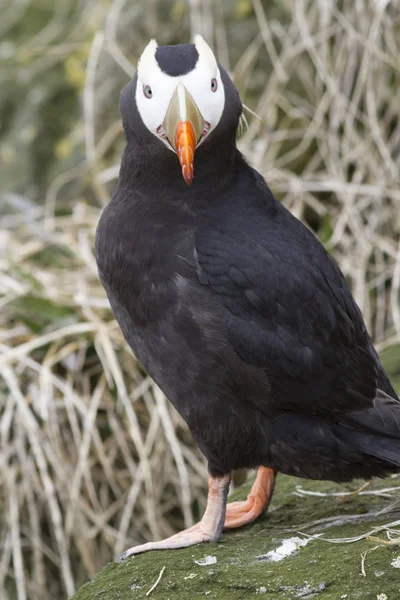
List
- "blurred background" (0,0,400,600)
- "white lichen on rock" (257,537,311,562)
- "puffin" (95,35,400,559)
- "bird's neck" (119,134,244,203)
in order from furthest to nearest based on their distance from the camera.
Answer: "blurred background" (0,0,400,600) → "bird's neck" (119,134,244,203) → "puffin" (95,35,400,559) → "white lichen on rock" (257,537,311,562)

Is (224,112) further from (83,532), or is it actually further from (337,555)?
(83,532)

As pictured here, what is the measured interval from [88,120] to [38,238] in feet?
2.21

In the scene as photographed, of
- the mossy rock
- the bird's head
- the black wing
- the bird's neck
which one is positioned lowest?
the mossy rock

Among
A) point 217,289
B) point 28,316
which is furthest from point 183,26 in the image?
point 217,289

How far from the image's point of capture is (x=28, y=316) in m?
4.14

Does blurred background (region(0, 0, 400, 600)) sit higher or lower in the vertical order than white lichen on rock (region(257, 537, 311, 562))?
higher

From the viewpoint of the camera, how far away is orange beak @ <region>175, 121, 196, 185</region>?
235cm

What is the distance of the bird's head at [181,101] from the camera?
2.36 meters

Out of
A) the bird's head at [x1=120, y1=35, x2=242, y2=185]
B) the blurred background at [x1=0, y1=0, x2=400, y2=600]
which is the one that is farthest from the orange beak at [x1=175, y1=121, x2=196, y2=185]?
the blurred background at [x1=0, y1=0, x2=400, y2=600]

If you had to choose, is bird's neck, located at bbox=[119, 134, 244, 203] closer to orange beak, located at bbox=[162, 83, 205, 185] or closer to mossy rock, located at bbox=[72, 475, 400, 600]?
orange beak, located at bbox=[162, 83, 205, 185]

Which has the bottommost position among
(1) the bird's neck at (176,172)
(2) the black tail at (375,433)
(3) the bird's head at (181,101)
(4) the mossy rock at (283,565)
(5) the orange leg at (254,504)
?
(4) the mossy rock at (283,565)

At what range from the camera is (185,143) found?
235cm

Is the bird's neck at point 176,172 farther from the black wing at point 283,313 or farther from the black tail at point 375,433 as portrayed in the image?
the black tail at point 375,433

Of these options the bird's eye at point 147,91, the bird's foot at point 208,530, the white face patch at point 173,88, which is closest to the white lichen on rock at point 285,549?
the bird's foot at point 208,530
